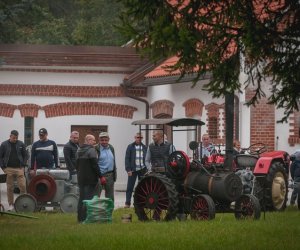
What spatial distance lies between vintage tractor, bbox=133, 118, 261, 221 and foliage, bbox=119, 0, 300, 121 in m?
3.34

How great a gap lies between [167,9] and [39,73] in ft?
63.8

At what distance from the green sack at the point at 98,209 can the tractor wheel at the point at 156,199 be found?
49cm

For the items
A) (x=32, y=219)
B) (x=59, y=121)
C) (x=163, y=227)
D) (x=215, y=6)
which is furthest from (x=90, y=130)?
(x=215, y=6)

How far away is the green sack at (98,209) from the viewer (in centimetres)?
1864

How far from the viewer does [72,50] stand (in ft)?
110

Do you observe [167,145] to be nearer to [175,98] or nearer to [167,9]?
[175,98]

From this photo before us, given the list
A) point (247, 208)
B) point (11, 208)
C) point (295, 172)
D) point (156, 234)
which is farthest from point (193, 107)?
point (156, 234)

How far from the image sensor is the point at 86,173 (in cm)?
1917

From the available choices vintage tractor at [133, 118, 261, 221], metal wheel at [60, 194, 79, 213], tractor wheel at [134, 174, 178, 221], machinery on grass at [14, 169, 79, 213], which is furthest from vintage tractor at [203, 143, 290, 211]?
machinery on grass at [14, 169, 79, 213]

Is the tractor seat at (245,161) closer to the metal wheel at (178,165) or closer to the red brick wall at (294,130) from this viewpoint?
the metal wheel at (178,165)

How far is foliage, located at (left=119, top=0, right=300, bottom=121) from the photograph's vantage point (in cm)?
1371

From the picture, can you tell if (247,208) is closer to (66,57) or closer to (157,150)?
(157,150)

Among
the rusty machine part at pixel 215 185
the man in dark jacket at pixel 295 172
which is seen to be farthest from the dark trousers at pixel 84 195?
the man in dark jacket at pixel 295 172

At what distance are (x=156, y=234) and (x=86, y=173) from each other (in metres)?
3.76
